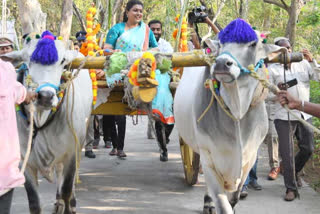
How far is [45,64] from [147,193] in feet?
8.61

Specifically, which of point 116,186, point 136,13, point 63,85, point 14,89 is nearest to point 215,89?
point 63,85

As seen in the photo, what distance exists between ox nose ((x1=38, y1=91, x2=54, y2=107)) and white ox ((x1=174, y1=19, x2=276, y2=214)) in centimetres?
119

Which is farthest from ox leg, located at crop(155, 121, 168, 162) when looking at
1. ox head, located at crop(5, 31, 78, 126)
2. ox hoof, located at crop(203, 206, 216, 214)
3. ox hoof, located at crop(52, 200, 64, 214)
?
ox head, located at crop(5, 31, 78, 126)

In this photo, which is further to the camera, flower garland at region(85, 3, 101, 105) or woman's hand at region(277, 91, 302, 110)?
flower garland at region(85, 3, 101, 105)

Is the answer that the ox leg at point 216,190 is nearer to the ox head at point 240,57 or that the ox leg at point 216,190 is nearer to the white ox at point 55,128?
the ox head at point 240,57

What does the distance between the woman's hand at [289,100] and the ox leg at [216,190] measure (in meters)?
0.92

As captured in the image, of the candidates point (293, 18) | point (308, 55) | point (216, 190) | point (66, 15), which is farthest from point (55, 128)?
point (293, 18)

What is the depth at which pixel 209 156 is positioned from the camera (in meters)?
3.76

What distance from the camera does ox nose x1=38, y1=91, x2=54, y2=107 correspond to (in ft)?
10.7

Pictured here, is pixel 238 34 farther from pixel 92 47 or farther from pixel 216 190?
pixel 92 47

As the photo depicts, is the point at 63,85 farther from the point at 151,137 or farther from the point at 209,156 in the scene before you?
the point at 151,137

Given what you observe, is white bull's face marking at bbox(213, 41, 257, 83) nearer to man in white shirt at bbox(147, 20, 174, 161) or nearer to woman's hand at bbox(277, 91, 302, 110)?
woman's hand at bbox(277, 91, 302, 110)

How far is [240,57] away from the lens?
3.20 m

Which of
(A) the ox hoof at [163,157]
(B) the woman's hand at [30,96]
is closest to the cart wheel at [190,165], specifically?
(A) the ox hoof at [163,157]
